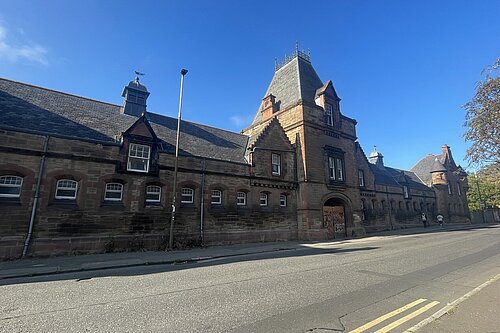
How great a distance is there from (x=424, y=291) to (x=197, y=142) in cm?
1809

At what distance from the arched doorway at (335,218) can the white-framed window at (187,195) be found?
1305cm

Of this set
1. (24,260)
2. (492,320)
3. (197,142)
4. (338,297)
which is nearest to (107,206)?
(24,260)

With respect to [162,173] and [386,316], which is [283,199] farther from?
[386,316]

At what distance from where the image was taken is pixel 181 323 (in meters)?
4.80

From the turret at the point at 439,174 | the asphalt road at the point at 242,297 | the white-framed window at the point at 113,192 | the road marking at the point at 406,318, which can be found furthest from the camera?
the turret at the point at 439,174

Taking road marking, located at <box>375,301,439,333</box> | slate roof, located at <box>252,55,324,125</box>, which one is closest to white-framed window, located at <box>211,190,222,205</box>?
slate roof, located at <box>252,55,324,125</box>

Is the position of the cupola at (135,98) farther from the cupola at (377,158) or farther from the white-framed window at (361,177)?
the cupola at (377,158)

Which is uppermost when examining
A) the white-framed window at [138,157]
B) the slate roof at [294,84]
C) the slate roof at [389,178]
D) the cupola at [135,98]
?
the slate roof at [294,84]

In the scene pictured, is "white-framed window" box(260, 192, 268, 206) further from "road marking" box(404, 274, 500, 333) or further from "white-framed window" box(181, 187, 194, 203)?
"road marking" box(404, 274, 500, 333)

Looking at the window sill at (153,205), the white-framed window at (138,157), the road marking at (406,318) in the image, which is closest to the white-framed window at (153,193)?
the window sill at (153,205)

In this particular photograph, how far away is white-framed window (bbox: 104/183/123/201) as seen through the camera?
52.4ft

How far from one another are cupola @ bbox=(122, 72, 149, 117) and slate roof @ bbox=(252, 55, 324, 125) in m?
13.4

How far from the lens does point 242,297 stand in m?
6.34

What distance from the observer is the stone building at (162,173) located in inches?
543
